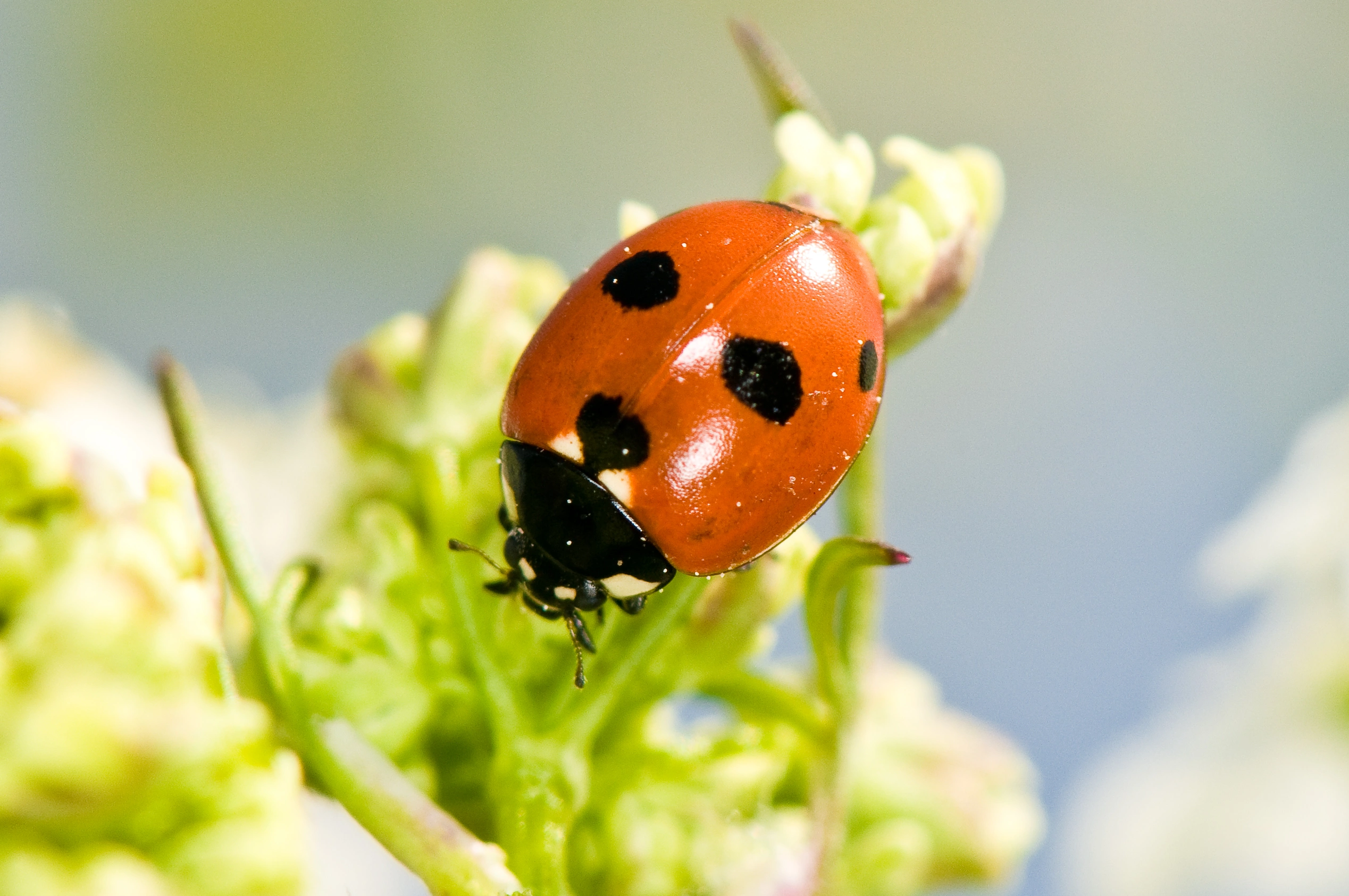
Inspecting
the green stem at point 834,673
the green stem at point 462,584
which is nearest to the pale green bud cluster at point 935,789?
the green stem at point 834,673

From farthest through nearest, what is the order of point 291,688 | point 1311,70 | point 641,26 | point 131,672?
point 641,26 → point 1311,70 → point 291,688 → point 131,672

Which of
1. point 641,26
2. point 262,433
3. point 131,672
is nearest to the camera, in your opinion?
point 131,672

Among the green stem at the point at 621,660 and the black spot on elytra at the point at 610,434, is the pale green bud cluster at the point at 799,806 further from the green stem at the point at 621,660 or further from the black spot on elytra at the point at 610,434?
the black spot on elytra at the point at 610,434

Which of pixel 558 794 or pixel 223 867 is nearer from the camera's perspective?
pixel 223 867


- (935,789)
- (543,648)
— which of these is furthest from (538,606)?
(935,789)

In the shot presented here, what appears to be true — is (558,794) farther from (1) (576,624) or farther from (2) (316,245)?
(2) (316,245)

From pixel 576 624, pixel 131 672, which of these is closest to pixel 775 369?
pixel 576 624
